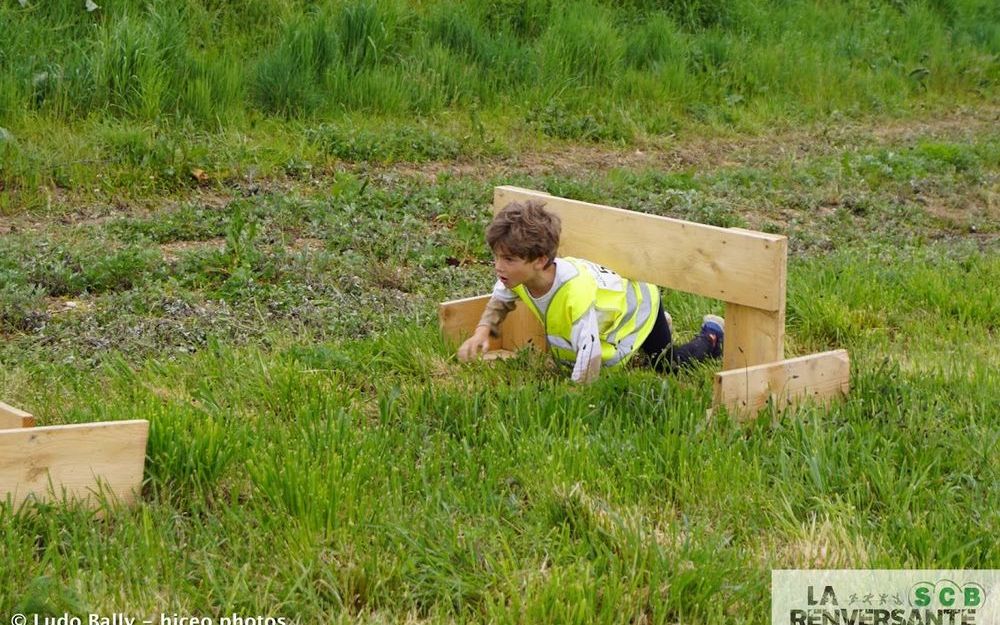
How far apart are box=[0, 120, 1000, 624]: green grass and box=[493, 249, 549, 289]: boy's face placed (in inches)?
16.5

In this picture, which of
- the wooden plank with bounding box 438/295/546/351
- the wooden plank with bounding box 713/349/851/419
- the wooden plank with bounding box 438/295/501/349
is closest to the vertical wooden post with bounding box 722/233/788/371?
the wooden plank with bounding box 713/349/851/419

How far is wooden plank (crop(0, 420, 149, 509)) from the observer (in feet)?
12.1

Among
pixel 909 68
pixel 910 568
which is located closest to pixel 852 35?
pixel 909 68

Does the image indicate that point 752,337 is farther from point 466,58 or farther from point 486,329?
→ point 466,58

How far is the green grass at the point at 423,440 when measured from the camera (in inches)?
134

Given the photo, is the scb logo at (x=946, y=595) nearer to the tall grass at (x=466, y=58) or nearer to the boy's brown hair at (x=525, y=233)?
the boy's brown hair at (x=525, y=233)

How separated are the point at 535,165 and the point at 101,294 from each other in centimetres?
445

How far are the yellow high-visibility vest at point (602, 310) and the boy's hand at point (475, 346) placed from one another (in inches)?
9.4

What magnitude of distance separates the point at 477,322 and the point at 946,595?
288 cm

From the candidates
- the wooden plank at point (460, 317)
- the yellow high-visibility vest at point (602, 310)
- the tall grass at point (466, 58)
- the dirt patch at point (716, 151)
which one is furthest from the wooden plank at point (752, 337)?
the tall grass at point (466, 58)

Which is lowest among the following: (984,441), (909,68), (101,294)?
(909,68)

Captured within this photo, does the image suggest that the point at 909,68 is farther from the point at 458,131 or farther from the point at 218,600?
the point at 218,600

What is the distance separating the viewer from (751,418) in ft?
15.4

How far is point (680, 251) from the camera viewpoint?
205 inches
